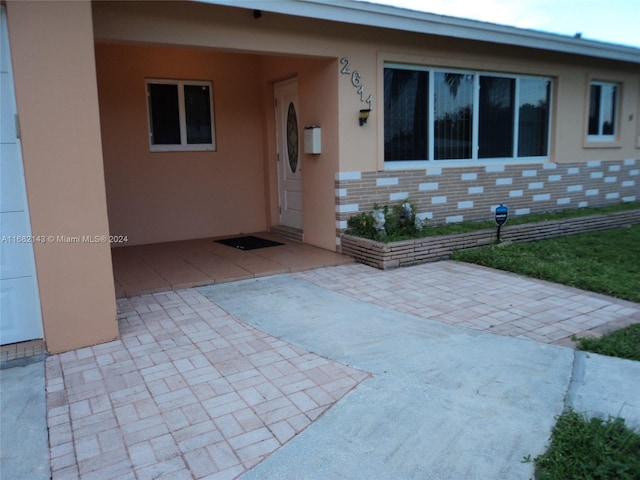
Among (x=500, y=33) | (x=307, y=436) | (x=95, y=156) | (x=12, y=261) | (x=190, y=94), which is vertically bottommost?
(x=307, y=436)

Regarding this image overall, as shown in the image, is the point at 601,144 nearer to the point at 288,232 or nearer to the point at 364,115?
the point at 364,115

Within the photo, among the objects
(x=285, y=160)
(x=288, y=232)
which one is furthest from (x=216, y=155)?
(x=288, y=232)

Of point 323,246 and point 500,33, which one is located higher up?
point 500,33

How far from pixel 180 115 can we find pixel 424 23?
393 centimetres


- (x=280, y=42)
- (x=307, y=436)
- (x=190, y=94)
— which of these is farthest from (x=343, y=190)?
(x=307, y=436)

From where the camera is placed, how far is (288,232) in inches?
318

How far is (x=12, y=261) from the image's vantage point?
149 inches

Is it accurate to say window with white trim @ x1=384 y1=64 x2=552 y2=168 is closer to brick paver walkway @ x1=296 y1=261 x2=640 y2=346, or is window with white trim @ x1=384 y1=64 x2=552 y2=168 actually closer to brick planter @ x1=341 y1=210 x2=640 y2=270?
brick planter @ x1=341 y1=210 x2=640 y2=270

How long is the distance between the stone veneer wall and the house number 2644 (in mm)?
1007

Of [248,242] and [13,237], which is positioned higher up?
[13,237]

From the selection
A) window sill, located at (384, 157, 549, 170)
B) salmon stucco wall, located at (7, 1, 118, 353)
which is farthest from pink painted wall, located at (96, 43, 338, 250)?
salmon stucco wall, located at (7, 1, 118, 353)

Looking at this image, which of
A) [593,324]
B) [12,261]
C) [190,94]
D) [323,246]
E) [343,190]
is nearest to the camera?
[12,261]

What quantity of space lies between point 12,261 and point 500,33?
23.2 feet

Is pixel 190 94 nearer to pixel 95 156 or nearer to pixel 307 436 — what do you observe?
pixel 95 156
